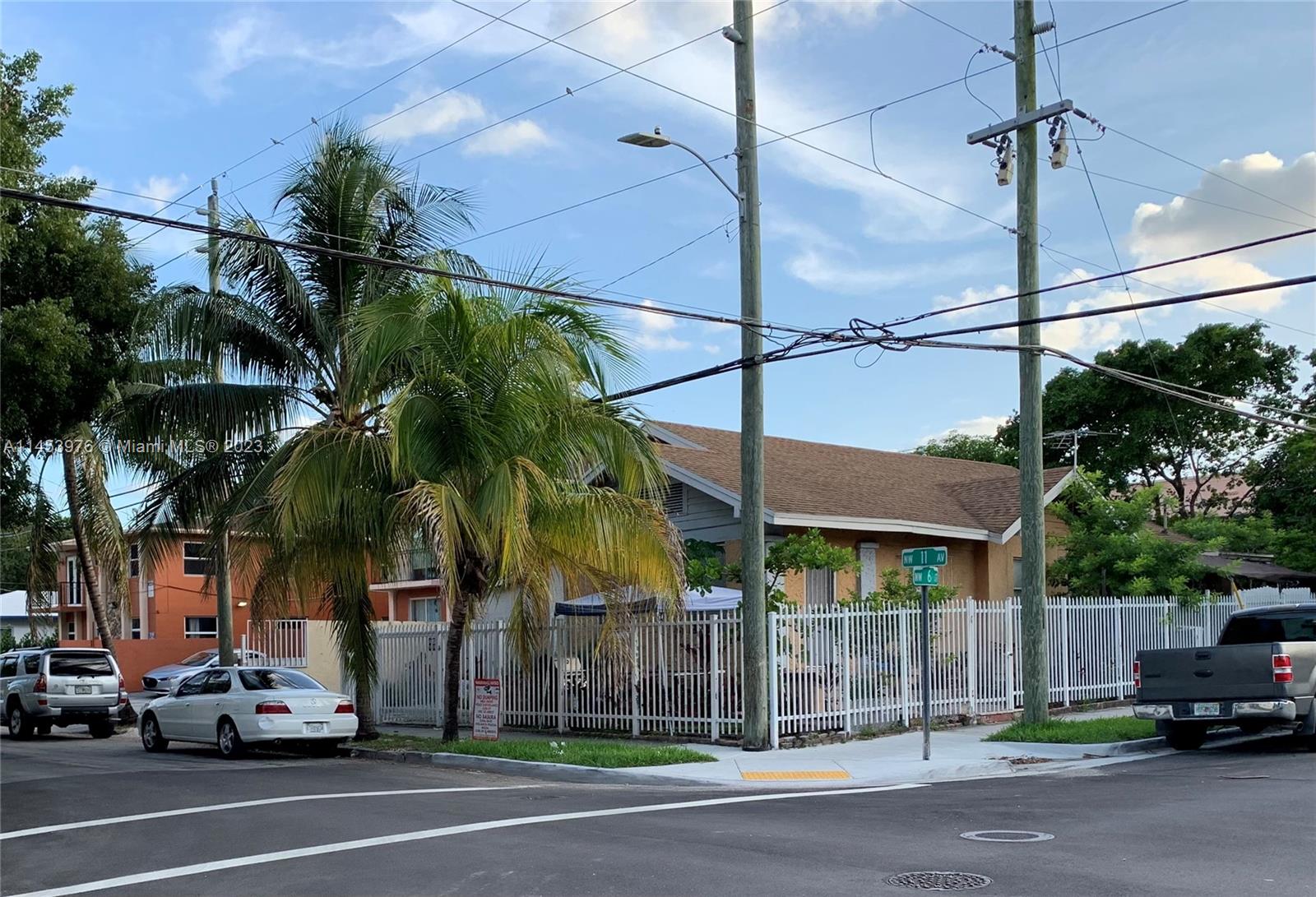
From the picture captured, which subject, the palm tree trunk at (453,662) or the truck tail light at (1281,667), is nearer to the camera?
the truck tail light at (1281,667)

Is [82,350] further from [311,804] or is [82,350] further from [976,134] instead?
[976,134]

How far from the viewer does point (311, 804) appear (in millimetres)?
13203

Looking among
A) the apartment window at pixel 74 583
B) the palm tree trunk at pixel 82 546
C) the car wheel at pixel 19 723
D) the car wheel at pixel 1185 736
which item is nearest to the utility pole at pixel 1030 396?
the car wheel at pixel 1185 736

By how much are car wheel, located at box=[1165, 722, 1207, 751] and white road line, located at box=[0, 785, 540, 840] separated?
8.58m

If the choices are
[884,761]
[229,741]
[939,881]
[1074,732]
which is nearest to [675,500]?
[229,741]

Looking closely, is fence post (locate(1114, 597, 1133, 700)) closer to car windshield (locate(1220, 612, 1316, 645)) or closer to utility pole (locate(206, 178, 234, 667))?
car windshield (locate(1220, 612, 1316, 645))

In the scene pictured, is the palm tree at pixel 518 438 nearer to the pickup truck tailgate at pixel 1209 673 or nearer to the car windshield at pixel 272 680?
the car windshield at pixel 272 680

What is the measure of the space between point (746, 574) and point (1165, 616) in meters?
11.3

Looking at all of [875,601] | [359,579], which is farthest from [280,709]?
[875,601]

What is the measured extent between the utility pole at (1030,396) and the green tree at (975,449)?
101 ft

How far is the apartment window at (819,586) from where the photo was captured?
24812 mm

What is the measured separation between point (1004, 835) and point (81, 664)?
20.4 metres

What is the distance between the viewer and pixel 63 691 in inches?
976

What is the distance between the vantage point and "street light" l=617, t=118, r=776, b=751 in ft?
57.9
